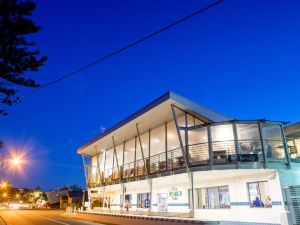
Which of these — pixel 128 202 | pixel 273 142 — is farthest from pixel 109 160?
pixel 273 142

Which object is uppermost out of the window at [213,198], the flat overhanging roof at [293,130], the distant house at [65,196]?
the flat overhanging roof at [293,130]

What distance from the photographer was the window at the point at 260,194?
51.6ft

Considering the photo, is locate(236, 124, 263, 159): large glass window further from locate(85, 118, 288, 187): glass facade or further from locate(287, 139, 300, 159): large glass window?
locate(287, 139, 300, 159): large glass window

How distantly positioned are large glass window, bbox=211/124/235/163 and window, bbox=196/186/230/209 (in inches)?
91.5

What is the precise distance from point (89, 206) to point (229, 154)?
73.3 ft

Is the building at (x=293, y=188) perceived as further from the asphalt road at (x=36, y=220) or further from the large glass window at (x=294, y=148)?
the asphalt road at (x=36, y=220)

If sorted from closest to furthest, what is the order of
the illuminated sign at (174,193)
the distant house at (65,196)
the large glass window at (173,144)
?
1. the large glass window at (173,144)
2. the illuminated sign at (174,193)
3. the distant house at (65,196)

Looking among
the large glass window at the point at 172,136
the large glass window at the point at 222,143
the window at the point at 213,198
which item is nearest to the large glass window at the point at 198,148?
the large glass window at the point at 222,143

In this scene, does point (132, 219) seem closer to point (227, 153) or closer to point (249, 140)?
point (227, 153)

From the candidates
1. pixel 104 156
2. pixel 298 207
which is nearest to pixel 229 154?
pixel 298 207

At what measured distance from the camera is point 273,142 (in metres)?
18.0

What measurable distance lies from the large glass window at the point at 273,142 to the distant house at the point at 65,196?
41.2m

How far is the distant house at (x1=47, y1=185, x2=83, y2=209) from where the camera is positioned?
53638 millimetres

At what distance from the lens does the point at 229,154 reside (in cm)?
1706
